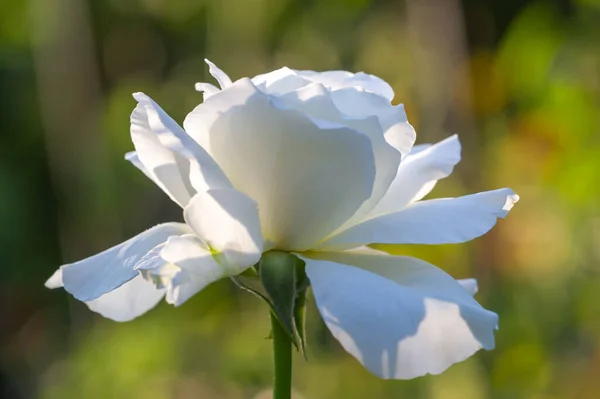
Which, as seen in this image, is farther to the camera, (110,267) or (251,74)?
(251,74)

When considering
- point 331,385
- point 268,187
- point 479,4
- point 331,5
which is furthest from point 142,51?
point 268,187

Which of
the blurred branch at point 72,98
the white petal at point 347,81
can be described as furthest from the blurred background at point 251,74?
the white petal at point 347,81

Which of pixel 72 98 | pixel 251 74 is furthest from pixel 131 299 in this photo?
pixel 72 98

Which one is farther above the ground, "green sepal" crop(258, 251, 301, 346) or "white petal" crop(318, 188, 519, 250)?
"white petal" crop(318, 188, 519, 250)

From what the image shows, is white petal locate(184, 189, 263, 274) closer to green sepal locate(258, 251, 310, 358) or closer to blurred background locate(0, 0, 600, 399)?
green sepal locate(258, 251, 310, 358)

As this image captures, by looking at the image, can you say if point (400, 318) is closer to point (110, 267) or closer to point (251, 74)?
point (110, 267)

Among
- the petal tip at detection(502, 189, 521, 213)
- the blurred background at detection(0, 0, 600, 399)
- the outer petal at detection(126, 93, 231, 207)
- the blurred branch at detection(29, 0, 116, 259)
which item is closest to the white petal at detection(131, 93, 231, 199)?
the outer petal at detection(126, 93, 231, 207)

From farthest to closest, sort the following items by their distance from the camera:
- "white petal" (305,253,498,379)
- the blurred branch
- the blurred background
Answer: the blurred branch → the blurred background → "white petal" (305,253,498,379)

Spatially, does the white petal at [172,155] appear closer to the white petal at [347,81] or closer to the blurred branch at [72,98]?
the white petal at [347,81]
